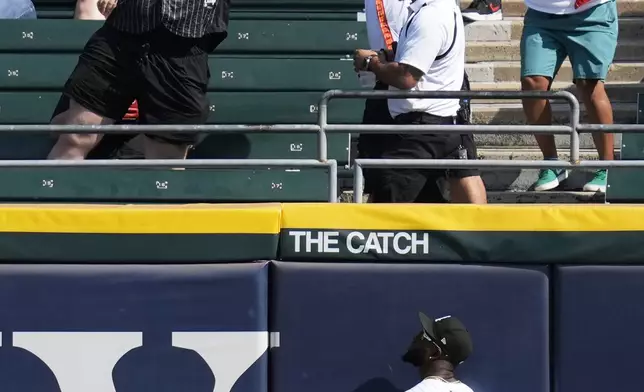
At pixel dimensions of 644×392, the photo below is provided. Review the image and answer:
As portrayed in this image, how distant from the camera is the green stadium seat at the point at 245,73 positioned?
23.0 feet

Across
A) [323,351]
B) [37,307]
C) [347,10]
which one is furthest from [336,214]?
[347,10]

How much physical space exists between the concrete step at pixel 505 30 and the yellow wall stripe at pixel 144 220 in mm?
3902

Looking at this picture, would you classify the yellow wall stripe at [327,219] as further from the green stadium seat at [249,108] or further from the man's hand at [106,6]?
the green stadium seat at [249,108]

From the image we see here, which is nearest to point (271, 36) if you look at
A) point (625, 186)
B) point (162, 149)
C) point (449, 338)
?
point (162, 149)

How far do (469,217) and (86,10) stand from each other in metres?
4.07

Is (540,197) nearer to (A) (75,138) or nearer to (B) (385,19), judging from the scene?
(B) (385,19)

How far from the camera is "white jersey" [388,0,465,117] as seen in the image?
5234 mm

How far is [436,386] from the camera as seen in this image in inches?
164

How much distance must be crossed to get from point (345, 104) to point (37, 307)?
2.82 meters

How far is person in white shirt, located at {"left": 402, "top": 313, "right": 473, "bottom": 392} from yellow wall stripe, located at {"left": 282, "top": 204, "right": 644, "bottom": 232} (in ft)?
1.56

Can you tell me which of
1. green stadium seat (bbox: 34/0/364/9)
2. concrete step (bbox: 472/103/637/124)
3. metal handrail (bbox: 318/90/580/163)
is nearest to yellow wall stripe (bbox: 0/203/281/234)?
metal handrail (bbox: 318/90/580/163)

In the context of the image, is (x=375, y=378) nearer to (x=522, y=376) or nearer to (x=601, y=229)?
(x=522, y=376)

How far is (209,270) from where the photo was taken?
4570mm

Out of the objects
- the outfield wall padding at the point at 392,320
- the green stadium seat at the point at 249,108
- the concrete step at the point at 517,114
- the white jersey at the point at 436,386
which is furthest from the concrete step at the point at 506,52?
the white jersey at the point at 436,386
